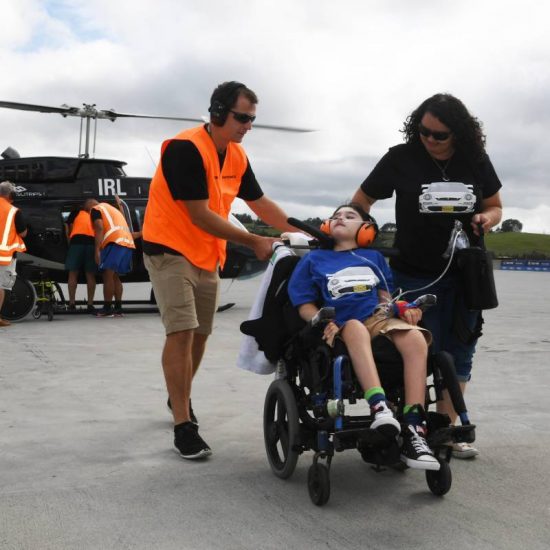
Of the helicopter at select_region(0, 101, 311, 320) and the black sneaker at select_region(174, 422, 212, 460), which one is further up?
the helicopter at select_region(0, 101, 311, 320)

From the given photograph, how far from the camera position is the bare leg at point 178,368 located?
4656 millimetres

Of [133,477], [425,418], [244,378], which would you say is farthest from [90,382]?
[425,418]

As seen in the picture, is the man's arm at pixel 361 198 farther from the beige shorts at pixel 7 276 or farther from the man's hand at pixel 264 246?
the beige shorts at pixel 7 276

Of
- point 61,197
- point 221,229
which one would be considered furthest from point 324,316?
point 61,197

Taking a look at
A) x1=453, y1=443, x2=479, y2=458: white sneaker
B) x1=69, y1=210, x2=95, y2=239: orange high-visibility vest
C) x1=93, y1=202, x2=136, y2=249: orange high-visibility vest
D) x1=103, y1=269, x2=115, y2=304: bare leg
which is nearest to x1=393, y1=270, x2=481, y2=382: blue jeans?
x1=453, y1=443, x2=479, y2=458: white sneaker

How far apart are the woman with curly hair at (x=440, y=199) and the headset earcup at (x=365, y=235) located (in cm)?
41

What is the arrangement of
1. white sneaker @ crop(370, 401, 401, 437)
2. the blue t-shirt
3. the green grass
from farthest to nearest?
the green grass → the blue t-shirt → white sneaker @ crop(370, 401, 401, 437)

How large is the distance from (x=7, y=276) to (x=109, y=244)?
1.85 metres

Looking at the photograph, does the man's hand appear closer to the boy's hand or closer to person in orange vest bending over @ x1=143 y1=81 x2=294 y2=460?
person in orange vest bending over @ x1=143 y1=81 x2=294 y2=460

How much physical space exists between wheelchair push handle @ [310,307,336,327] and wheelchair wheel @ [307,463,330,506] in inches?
25.0

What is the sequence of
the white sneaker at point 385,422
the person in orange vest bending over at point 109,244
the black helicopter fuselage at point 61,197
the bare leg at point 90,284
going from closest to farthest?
the white sneaker at point 385,422
the person in orange vest bending over at point 109,244
the bare leg at point 90,284
the black helicopter fuselage at point 61,197

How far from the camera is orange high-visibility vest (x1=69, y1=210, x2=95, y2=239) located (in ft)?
42.0

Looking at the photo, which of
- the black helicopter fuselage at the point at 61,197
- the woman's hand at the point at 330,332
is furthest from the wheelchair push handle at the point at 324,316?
the black helicopter fuselage at the point at 61,197

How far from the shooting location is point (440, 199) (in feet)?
Answer: 14.5
